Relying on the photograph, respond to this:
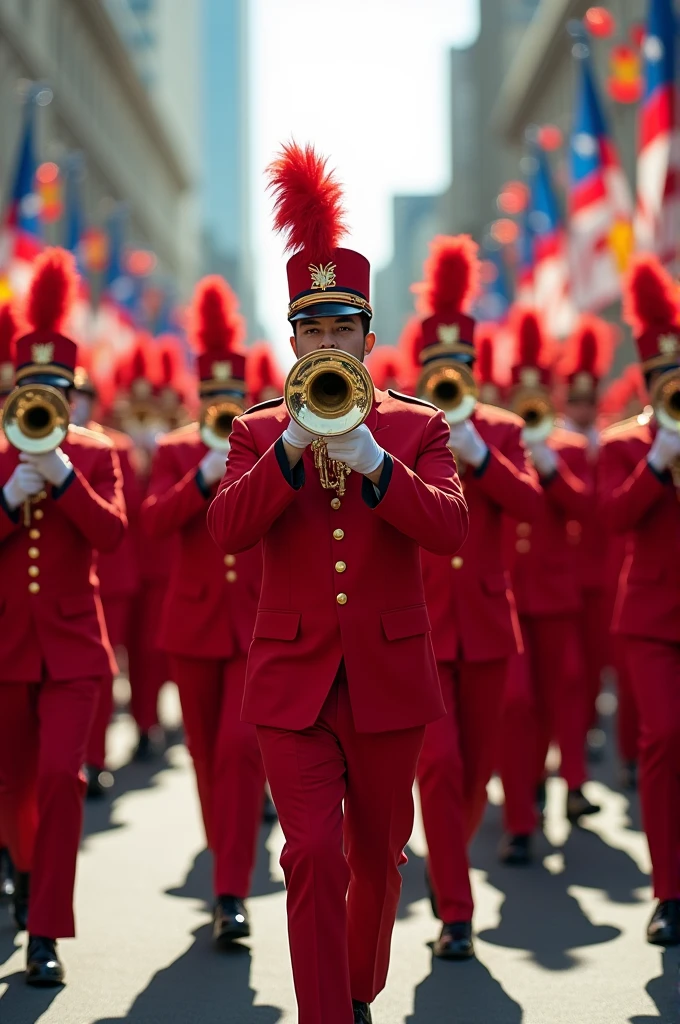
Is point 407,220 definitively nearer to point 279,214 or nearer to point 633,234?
point 633,234

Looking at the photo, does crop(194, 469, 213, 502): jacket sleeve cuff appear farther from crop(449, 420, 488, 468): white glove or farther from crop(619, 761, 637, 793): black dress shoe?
crop(619, 761, 637, 793): black dress shoe

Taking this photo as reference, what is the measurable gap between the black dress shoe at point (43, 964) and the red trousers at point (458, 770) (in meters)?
1.40

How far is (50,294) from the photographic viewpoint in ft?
21.9

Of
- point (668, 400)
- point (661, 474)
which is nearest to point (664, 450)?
point (661, 474)

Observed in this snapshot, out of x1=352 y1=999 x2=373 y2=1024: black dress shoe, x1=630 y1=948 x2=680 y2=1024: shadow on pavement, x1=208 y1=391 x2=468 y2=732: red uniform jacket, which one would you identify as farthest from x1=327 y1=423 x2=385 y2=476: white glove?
x1=630 y1=948 x2=680 y2=1024: shadow on pavement

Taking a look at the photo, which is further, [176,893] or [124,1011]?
[176,893]

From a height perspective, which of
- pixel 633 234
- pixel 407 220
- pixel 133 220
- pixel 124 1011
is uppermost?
pixel 407 220

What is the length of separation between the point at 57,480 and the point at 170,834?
312 centimetres

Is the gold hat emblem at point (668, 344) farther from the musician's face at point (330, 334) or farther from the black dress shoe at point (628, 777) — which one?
the black dress shoe at point (628, 777)

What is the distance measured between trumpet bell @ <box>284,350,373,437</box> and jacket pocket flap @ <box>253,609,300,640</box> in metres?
0.64

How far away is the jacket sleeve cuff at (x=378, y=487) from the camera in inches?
171

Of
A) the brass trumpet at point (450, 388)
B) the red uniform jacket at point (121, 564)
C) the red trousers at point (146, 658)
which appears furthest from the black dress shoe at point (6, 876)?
the red trousers at point (146, 658)

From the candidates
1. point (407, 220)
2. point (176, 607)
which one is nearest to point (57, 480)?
point (176, 607)

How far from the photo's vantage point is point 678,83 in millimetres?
14336
